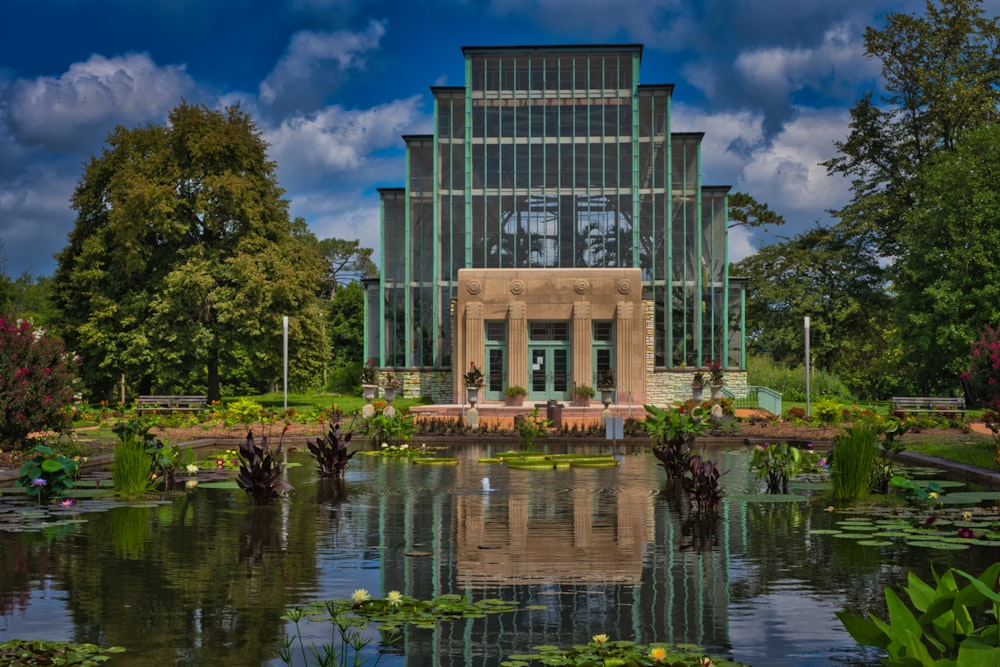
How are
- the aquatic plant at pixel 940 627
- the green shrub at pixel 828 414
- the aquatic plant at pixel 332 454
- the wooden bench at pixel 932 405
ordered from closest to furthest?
the aquatic plant at pixel 940 627 < the aquatic plant at pixel 332 454 < the green shrub at pixel 828 414 < the wooden bench at pixel 932 405

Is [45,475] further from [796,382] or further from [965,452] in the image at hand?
[796,382]

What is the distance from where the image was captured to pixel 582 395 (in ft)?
120

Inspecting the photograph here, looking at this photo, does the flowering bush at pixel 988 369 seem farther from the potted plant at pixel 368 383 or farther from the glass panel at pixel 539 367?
the glass panel at pixel 539 367

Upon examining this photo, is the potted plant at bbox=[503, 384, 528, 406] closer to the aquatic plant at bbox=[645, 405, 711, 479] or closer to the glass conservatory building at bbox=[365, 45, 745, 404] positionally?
the glass conservatory building at bbox=[365, 45, 745, 404]

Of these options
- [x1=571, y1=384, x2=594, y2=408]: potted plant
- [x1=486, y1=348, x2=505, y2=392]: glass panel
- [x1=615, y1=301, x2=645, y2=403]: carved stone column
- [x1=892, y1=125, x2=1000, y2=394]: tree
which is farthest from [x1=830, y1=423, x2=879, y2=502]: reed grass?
[x1=486, y1=348, x2=505, y2=392]: glass panel

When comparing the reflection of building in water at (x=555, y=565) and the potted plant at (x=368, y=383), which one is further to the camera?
the potted plant at (x=368, y=383)

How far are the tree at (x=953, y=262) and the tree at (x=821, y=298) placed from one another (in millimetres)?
9462

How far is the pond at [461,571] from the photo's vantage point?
6438 millimetres

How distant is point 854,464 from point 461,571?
6.43 meters

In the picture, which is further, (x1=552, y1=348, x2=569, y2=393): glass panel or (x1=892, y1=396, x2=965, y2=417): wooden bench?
(x1=552, y1=348, x2=569, y2=393): glass panel

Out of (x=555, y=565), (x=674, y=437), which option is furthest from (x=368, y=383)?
(x=555, y=565)

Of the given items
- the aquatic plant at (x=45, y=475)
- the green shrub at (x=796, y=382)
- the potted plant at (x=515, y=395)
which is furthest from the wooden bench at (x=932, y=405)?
the aquatic plant at (x=45, y=475)

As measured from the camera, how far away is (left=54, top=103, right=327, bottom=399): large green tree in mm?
40094

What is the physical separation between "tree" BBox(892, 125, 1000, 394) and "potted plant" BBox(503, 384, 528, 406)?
14.9m
